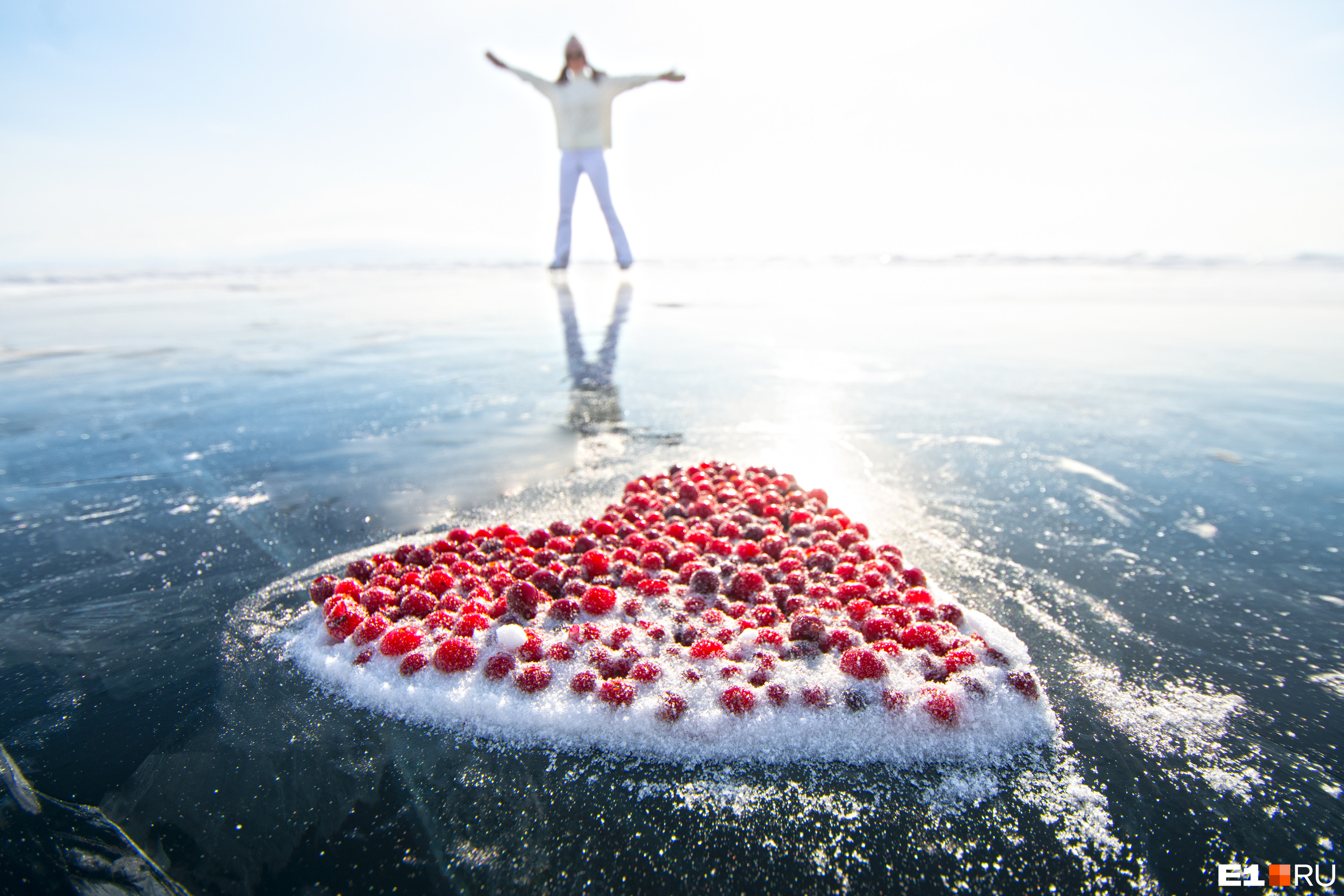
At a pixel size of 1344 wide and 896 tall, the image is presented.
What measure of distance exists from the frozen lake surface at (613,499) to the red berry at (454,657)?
272 mm

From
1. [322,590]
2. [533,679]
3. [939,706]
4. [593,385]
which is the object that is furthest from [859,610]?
[593,385]

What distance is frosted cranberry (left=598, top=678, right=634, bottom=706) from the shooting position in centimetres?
238

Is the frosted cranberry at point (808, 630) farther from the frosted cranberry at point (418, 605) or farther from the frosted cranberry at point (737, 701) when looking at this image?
the frosted cranberry at point (418, 605)

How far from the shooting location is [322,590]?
307cm

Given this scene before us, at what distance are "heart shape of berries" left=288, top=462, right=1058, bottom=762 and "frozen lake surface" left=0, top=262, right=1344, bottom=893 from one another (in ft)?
0.40

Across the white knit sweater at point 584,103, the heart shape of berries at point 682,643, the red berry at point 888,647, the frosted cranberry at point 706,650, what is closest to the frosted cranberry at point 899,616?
the heart shape of berries at point 682,643

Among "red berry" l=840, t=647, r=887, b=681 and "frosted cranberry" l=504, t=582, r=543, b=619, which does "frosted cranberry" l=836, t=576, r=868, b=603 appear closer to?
"red berry" l=840, t=647, r=887, b=681

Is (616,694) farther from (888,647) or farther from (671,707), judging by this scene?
(888,647)

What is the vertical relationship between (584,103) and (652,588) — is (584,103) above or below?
above

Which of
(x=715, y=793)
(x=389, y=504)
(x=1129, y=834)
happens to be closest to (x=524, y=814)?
(x=715, y=793)

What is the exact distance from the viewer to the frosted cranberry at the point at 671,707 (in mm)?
2301

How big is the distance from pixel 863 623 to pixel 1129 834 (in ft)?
3.78

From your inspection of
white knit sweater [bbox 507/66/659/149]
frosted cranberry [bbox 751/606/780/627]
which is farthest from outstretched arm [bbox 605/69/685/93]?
frosted cranberry [bbox 751/606/780/627]

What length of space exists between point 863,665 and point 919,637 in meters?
0.35
